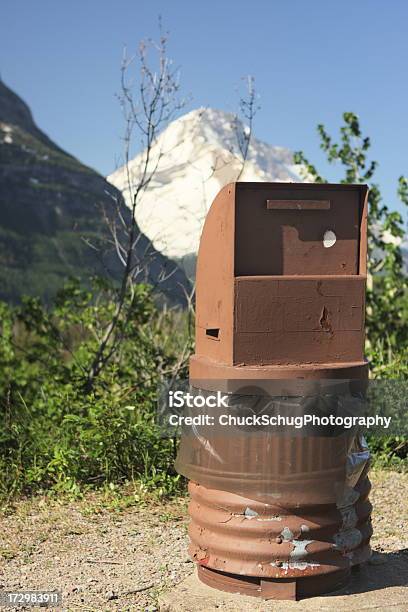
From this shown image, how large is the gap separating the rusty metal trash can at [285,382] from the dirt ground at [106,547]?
0.61m

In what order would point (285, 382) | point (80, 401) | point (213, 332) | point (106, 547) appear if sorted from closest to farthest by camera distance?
point (285, 382)
point (213, 332)
point (106, 547)
point (80, 401)

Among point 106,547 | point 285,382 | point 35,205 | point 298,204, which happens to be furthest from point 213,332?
point 35,205

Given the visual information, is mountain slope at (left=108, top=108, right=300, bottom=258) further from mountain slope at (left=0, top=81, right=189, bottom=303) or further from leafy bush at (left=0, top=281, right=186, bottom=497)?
mountain slope at (left=0, top=81, right=189, bottom=303)

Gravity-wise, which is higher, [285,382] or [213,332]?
[213,332]

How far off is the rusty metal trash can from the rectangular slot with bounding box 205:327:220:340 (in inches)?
0.7

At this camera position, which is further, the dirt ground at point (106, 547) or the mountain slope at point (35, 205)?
the mountain slope at point (35, 205)

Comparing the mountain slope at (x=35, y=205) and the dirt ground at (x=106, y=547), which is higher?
the mountain slope at (x=35, y=205)

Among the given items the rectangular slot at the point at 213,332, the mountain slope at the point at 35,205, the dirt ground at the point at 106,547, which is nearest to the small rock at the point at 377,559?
the dirt ground at the point at 106,547

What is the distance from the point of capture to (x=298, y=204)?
3.56 metres

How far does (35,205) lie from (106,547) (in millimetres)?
77192

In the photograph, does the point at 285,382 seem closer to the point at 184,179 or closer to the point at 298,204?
the point at 298,204

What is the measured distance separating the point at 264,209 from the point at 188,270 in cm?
418

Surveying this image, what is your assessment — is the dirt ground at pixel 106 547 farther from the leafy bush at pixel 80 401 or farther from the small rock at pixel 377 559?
the leafy bush at pixel 80 401

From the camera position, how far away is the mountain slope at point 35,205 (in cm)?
6131
